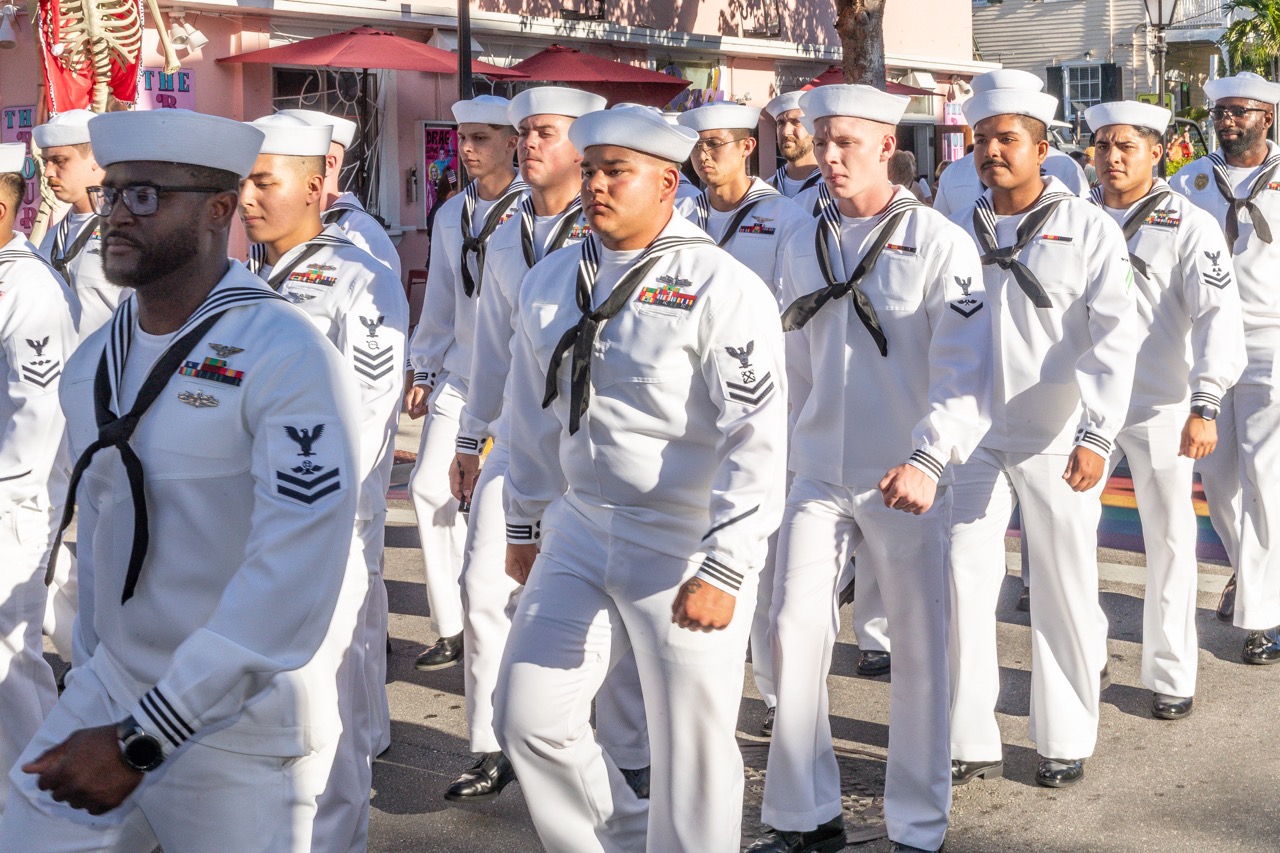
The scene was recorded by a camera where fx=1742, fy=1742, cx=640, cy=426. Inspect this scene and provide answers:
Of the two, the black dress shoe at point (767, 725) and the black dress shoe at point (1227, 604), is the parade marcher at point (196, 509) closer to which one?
the black dress shoe at point (767, 725)

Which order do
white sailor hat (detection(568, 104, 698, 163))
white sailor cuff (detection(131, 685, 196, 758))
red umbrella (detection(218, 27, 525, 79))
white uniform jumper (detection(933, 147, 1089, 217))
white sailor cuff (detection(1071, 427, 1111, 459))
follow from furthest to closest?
red umbrella (detection(218, 27, 525, 79)), white uniform jumper (detection(933, 147, 1089, 217)), white sailor cuff (detection(1071, 427, 1111, 459)), white sailor hat (detection(568, 104, 698, 163)), white sailor cuff (detection(131, 685, 196, 758))

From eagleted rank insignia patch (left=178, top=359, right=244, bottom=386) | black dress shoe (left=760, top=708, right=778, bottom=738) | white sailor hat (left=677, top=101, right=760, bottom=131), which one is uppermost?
white sailor hat (left=677, top=101, right=760, bottom=131)

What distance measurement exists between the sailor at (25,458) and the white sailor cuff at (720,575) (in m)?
2.34

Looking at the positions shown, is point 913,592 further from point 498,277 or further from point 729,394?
point 498,277

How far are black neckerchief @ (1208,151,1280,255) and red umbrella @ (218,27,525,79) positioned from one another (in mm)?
9676

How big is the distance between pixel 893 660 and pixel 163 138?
9.88ft

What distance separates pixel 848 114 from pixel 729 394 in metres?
1.59

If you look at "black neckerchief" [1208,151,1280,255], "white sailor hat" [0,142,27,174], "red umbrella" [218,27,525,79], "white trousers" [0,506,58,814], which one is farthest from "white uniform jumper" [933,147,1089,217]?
"red umbrella" [218,27,525,79]

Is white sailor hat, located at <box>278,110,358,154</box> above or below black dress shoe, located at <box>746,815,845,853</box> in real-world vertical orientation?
above

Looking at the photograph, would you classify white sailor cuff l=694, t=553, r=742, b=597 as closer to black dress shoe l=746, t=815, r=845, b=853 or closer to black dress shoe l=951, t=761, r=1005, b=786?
black dress shoe l=746, t=815, r=845, b=853

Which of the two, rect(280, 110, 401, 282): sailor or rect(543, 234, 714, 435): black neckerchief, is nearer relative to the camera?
rect(543, 234, 714, 435): black neckerchief

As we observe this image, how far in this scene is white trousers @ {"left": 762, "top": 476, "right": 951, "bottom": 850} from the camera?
5398mm

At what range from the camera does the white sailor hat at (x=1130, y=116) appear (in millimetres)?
7418

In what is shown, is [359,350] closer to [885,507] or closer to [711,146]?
[885,507]
